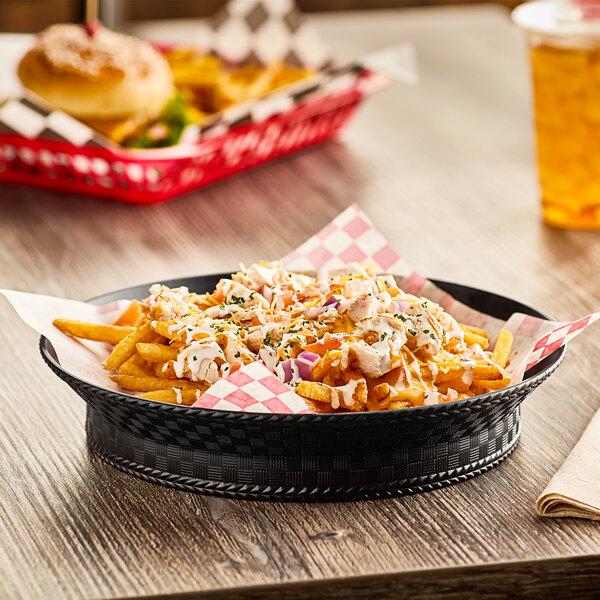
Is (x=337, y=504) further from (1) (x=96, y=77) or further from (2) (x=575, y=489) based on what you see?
(1) (x=96, y=77)

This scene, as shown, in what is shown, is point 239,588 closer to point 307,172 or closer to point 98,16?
point 307,172

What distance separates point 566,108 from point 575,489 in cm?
113

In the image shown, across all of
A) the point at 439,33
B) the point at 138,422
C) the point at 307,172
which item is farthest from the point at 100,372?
the point at 439,33

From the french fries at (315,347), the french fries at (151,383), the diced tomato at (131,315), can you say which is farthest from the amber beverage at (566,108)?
the french fries at (151,383)

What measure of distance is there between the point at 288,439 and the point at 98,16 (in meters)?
3.04

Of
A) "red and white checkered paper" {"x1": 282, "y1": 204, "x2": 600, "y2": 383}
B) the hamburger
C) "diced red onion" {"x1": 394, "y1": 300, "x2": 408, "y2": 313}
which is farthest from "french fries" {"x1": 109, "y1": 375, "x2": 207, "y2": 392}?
the hamburger

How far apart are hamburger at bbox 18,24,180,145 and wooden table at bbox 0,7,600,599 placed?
0.18 meters

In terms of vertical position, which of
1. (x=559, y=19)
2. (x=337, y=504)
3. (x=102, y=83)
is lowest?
(x=337, y=504)

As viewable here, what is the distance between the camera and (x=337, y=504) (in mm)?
1190

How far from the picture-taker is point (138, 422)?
3.88ft

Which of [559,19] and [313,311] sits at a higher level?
[559,19]

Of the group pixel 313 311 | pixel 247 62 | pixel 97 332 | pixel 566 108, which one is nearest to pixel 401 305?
pixel 313 311

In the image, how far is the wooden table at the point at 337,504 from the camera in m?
1.09

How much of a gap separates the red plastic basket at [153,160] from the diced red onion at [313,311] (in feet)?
3.38
